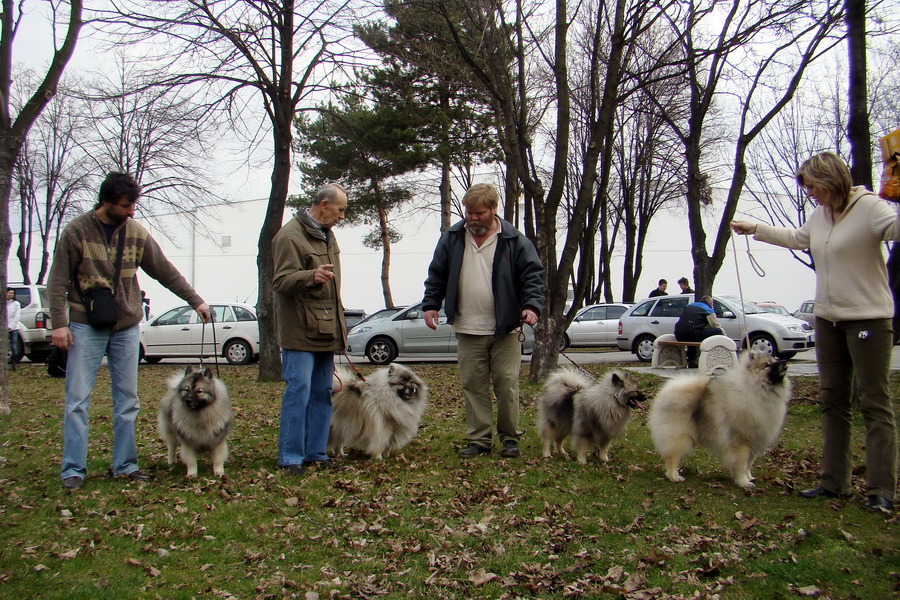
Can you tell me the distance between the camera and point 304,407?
4.91 m

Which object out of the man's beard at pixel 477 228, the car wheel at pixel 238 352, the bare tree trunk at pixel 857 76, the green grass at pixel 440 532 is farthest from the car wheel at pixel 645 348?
the man's beard at pixel 477 228

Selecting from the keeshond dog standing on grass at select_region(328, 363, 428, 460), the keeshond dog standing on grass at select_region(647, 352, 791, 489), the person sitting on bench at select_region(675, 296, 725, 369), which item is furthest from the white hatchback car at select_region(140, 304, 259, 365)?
the keeshond dog standing on grass at select_region(647, 352, 791, 489)

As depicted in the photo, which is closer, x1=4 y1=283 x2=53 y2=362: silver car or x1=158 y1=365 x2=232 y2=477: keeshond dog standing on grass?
x1=158 y1=365 x2=232 y2=477: keeshond dog standing on grass

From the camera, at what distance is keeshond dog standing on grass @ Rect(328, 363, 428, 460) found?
5.48 m

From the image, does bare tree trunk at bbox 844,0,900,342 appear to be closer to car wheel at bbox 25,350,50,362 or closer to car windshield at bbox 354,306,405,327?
car windshield at bbox 354,306,405,327

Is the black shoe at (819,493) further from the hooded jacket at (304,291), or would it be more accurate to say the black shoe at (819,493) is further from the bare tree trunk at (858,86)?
the bare tree trunk at (858,86)

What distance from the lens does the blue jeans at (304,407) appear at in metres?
4.85

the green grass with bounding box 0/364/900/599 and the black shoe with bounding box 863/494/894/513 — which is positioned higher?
the black shoe with bounding box 863/494/894/513

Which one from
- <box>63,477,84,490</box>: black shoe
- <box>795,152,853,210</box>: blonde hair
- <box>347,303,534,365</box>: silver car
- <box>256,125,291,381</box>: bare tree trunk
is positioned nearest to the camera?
<box>795,152,853,210</box>: blonde hair

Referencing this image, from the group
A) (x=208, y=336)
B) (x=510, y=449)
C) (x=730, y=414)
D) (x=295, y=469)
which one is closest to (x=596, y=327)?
(x=208, y=336)

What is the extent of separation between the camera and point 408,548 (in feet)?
11.5

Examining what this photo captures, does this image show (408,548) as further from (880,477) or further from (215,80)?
(215,80)

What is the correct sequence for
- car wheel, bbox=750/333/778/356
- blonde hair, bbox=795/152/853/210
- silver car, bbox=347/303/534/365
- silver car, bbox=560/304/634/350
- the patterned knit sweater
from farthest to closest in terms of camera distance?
silver car, bbox=560/304/634/350
silver car, bbox=347/303/534/365
car wheel, bbox=750/333/778/356
the patterned knit sweater
blonde hair, bbox=795/152/853/210

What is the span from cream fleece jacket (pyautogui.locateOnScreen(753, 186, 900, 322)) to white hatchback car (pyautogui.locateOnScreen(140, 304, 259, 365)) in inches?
519
